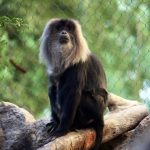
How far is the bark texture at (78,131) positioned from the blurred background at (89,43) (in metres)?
0.28

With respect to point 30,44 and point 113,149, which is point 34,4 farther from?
point 113,149

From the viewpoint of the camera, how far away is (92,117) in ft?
4.18

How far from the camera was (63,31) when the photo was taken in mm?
1331

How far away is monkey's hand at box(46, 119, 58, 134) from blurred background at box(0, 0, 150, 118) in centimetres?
43

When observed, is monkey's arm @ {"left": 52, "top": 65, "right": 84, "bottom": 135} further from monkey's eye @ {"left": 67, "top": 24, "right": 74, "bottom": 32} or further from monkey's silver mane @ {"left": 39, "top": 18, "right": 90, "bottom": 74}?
Result: monkey's eye @ {"left": 67, "top": 24, "right": 74, "bottom": 32}

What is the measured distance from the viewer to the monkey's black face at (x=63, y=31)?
132 cm

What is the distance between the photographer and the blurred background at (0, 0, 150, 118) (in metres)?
1.73

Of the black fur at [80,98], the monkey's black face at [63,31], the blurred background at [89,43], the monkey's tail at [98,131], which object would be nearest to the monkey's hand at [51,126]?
the black fur at [80,98]

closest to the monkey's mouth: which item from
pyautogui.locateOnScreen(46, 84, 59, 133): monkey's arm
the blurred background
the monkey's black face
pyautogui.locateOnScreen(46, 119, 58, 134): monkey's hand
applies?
the monkey's black face

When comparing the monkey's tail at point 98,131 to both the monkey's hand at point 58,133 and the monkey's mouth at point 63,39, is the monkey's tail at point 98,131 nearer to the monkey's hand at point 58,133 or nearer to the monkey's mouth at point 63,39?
the monkey's hand at point 58,133

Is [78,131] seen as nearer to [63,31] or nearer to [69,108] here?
[69,108]

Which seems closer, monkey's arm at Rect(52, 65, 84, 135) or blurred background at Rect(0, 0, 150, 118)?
monkey's arm at Rect(52, 65, 84, 135)

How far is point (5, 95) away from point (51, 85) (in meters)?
0.54

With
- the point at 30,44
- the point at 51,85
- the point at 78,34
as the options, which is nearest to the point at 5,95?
the point at 30,44
